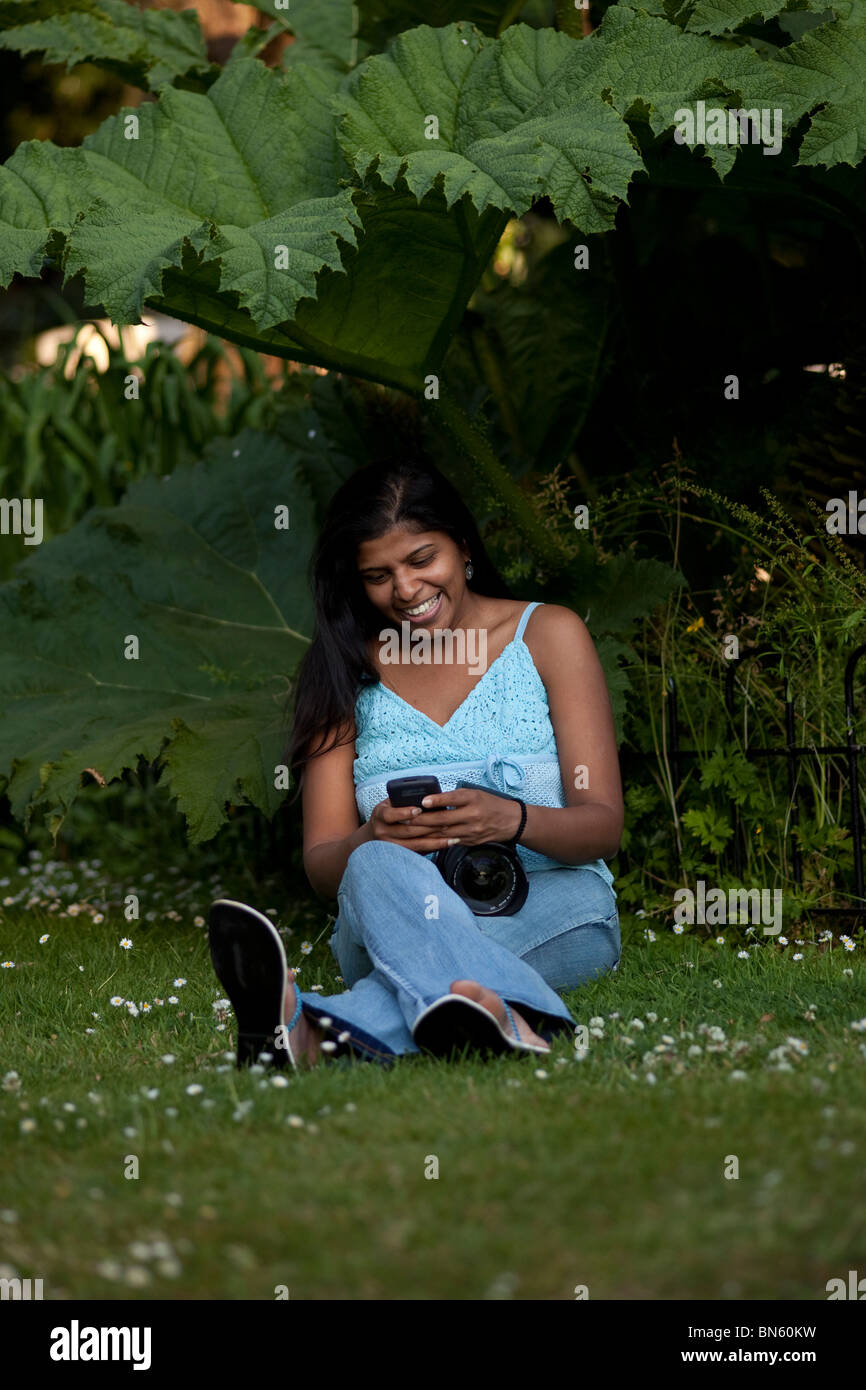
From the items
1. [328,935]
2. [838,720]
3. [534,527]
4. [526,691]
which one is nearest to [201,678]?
[328,935]

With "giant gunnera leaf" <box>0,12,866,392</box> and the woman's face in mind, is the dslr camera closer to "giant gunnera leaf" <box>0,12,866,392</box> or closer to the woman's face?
the woman's face

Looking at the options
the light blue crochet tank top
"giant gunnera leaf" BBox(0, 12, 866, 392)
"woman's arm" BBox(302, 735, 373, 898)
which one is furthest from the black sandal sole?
"giant gunnera leaf" BBox(0, 12, 866, 392)

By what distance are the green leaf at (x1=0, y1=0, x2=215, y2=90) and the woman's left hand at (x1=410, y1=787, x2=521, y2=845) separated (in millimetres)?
2559

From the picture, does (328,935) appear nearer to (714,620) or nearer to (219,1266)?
(714,620)

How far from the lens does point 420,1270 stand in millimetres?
1505

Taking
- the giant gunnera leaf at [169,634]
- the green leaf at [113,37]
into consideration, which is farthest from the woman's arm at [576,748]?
the green leaf at [113,37]

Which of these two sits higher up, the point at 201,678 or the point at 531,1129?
the point at 201,678

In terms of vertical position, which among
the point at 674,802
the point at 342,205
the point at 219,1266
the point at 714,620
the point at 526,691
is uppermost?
the point at 342,205

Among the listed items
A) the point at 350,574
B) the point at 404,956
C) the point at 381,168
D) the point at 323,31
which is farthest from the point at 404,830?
the point at 323,31

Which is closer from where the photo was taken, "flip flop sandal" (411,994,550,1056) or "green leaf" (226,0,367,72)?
"flip flop sandal" (411,994,550,1056)

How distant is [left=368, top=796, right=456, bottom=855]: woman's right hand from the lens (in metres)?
2.67

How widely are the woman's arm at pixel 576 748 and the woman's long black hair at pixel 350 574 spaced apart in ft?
1.02

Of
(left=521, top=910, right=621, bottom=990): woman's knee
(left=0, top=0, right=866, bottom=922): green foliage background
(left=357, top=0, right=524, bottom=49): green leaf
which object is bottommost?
(left=521, top=910, right=621, bottom=990): woman's knee

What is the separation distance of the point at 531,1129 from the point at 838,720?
1.88m
